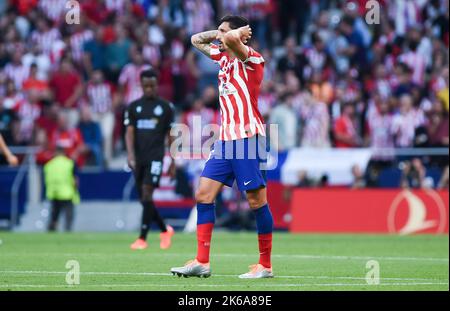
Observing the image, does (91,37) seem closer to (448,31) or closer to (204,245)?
(448,31)

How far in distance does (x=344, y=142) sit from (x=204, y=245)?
13.2 metres

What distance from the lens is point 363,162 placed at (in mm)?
23500

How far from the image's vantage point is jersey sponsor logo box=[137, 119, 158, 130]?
55.5 feet

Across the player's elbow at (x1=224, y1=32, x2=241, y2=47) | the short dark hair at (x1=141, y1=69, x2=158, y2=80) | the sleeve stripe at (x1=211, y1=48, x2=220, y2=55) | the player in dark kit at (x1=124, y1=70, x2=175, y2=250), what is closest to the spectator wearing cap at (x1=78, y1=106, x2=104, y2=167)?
the player in dark kit at (x1=124, y1=70, x2=175, y2=250)

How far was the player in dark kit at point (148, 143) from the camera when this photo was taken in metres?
16.7

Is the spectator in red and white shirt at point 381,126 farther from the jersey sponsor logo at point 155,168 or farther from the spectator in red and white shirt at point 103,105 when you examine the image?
the jersey sponsor logo at point 155,168

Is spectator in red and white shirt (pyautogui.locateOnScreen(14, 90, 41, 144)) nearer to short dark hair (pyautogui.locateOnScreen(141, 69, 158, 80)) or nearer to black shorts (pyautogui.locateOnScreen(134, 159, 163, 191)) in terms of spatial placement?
black shorts (pyautogui.locateOnScreen(134, 159, 163, 191))

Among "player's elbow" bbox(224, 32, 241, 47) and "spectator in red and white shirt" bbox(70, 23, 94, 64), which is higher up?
"spectator in red and white shirt" bbox(70, 23, 94, 64)

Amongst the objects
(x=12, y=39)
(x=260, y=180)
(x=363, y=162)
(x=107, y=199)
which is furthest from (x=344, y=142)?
(x=260, y=180)

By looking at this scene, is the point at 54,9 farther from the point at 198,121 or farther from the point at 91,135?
the point at 198,121

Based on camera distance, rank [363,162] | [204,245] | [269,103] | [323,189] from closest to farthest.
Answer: [204,245] → [323,189] → [363,162] → [269,103]

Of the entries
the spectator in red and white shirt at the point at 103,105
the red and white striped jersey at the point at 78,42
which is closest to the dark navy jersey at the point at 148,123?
the spectator in red and white shirt at the point at 103,105

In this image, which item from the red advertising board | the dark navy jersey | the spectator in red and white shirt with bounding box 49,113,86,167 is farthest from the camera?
the spectator in red and white shirt with bounding box 49,113,86,167

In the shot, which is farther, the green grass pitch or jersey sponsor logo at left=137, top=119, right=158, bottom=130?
jersey sponsor logo at left=137, top=119, right=158, bottom=130
